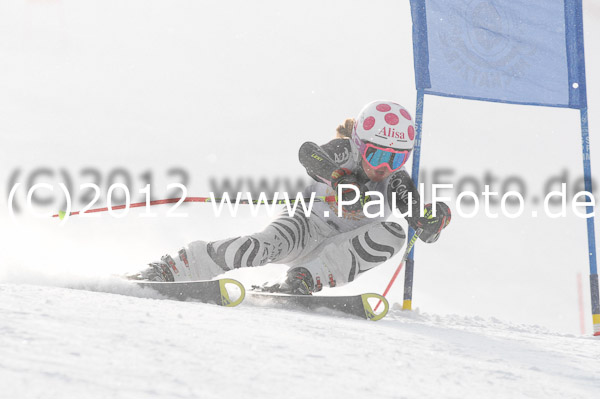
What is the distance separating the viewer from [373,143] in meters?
3.68

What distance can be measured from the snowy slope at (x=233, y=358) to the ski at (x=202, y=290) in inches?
16.9

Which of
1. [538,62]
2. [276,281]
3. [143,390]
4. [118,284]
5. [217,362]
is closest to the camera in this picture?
[143,390]

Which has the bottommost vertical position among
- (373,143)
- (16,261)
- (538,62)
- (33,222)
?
(16,261)

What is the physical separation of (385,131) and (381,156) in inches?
5.7

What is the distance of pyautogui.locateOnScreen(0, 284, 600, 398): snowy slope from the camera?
1.28 m

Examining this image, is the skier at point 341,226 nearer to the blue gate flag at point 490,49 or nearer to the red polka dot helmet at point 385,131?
the red polka dot helmet at point 385,131

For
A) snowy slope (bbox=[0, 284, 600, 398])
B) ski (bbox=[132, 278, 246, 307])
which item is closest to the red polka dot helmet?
ski (bbox=[132, 278, 246, 307])

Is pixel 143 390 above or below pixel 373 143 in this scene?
below

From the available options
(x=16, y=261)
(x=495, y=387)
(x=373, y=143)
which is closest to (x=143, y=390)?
(x=495, y=387)

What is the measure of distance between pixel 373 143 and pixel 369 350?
6.40 feet

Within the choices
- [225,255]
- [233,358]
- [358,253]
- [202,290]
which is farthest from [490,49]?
[233,358]

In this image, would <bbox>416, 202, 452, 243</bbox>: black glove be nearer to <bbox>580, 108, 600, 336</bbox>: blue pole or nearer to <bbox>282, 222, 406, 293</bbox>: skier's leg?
<bbox>282, 222, 406, 293</bbox>: skier's leg

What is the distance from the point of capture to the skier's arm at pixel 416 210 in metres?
3.61

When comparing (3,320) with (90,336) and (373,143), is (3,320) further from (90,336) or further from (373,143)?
(373,143)
